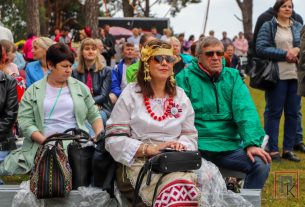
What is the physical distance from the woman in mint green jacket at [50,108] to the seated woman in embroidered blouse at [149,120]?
3.84 feet

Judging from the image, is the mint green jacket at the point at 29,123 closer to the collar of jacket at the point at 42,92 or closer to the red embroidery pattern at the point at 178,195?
the collar of jacket at the point at 42,92

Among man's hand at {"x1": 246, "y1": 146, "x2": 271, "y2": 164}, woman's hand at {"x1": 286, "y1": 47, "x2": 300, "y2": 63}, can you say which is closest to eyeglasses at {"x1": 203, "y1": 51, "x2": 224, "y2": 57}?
man's hand at {"x1": 246, "y1": 146, "x2": 271, "y2": 164}

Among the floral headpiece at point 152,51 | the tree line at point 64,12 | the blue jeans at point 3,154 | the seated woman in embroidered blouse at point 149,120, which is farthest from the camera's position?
the tree line at point 64,12

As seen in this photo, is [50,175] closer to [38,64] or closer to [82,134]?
[82,134]

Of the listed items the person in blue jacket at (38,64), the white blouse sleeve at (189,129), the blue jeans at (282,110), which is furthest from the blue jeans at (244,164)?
the person in blue jacket at (38,64)

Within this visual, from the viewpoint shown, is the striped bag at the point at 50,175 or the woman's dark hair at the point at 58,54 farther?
the woman's dark hair at the point at 58,54

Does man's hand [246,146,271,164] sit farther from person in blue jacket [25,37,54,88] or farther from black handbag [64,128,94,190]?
person in blue jacket [25,37,54,88]

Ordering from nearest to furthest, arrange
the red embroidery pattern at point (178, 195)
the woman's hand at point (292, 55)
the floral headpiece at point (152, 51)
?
the red embroidery pattern at point (178, 195), the floral headpiece at point (152, 51), the woman's hand at point (292, 55)

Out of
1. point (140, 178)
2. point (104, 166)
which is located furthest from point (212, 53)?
point (140, 178)

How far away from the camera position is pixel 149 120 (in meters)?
5.18

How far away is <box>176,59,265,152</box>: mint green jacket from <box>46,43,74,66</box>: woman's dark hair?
41.0 inches

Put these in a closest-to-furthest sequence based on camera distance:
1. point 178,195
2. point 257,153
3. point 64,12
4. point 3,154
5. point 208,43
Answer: point 178,195 → point 257,153 → point 208,43 → point 3,154 → point 64,12

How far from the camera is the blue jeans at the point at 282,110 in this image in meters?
8.66

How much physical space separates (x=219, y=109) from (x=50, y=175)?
1.45m
